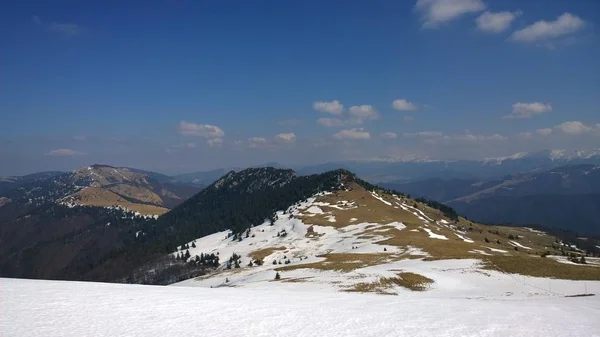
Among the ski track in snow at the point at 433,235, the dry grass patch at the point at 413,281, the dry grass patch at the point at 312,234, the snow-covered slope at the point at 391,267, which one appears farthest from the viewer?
the dry grass patch at the point at 312,234

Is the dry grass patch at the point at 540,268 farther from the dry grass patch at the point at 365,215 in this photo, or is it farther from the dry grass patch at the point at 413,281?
the dry grass patch at the point at 365,215

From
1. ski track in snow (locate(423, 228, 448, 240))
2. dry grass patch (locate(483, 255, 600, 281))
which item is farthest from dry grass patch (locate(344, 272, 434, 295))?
ski track in snow (locate(423, 228, 448, 240))

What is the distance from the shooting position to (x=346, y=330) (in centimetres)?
1844

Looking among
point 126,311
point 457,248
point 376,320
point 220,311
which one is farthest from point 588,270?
point 126,311

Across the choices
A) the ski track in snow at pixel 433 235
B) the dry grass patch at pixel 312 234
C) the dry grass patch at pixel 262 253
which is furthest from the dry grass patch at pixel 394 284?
the dry grass patch at pixel 312 234

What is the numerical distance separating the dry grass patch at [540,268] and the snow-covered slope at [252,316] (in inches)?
909

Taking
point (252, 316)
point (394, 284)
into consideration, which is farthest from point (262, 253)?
point (252, 316)

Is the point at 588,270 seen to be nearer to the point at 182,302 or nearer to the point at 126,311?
the point at 182,302

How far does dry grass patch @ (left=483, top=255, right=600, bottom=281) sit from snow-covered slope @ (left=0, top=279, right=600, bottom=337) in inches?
909

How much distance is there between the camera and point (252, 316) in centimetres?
2069

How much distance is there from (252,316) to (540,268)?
45943 millimetres

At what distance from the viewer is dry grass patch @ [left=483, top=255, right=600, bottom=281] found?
46188 millimetres

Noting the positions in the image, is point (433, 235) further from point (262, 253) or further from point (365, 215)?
point (262, 253)

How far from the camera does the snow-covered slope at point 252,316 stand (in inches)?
699
